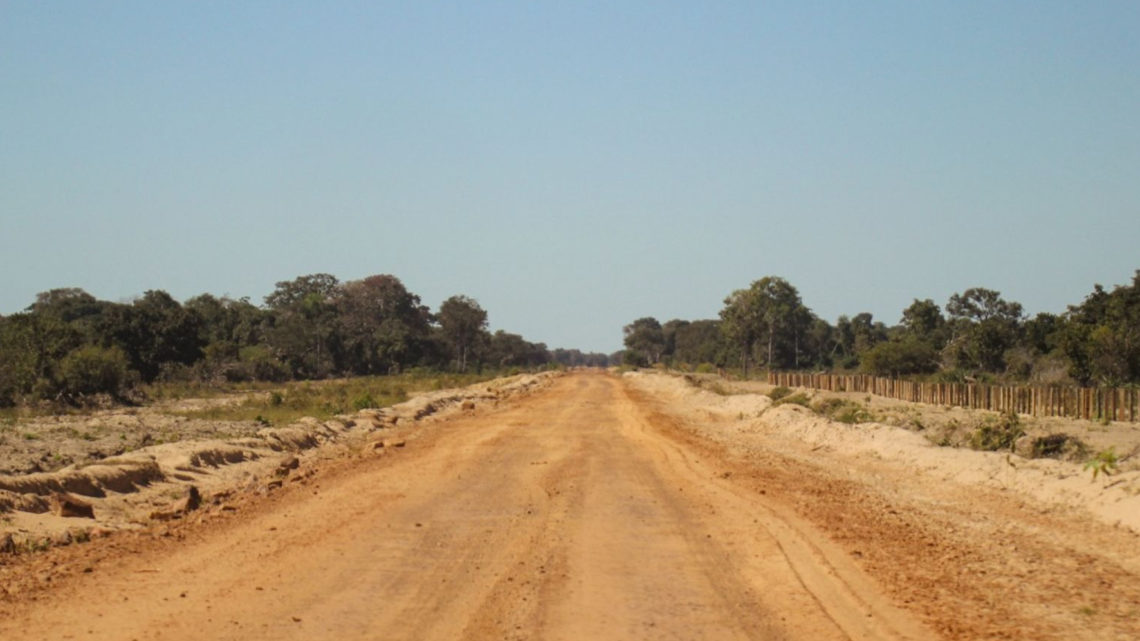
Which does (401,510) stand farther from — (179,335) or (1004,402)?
(179,335)

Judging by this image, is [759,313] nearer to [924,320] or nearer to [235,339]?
[924,320]

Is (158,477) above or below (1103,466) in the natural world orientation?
below

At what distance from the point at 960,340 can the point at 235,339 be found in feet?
208

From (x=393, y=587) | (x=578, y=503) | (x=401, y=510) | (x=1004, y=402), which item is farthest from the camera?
(x=1004, y=402)

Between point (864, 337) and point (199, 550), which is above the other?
point (864, 337)

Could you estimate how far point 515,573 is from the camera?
9711 millimetres

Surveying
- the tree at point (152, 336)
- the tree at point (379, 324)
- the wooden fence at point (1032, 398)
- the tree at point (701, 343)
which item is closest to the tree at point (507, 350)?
the tree at point (379, 324)

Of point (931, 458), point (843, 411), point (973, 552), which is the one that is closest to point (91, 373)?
point (843, 411)

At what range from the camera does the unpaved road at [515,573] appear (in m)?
7.83

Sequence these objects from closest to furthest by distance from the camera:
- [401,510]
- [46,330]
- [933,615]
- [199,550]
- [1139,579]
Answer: [933,615]
[1139,579]
[199,550]
[401,510]
[46,330]

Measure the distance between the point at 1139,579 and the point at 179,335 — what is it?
206 ft

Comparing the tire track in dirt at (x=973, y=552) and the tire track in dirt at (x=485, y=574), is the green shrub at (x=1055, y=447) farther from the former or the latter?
the tire track in dirt at (x=485, y=574)

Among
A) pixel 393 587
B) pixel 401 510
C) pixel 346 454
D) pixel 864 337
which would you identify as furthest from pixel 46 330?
pixel 864 337

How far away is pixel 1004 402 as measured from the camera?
3962 centimetres
